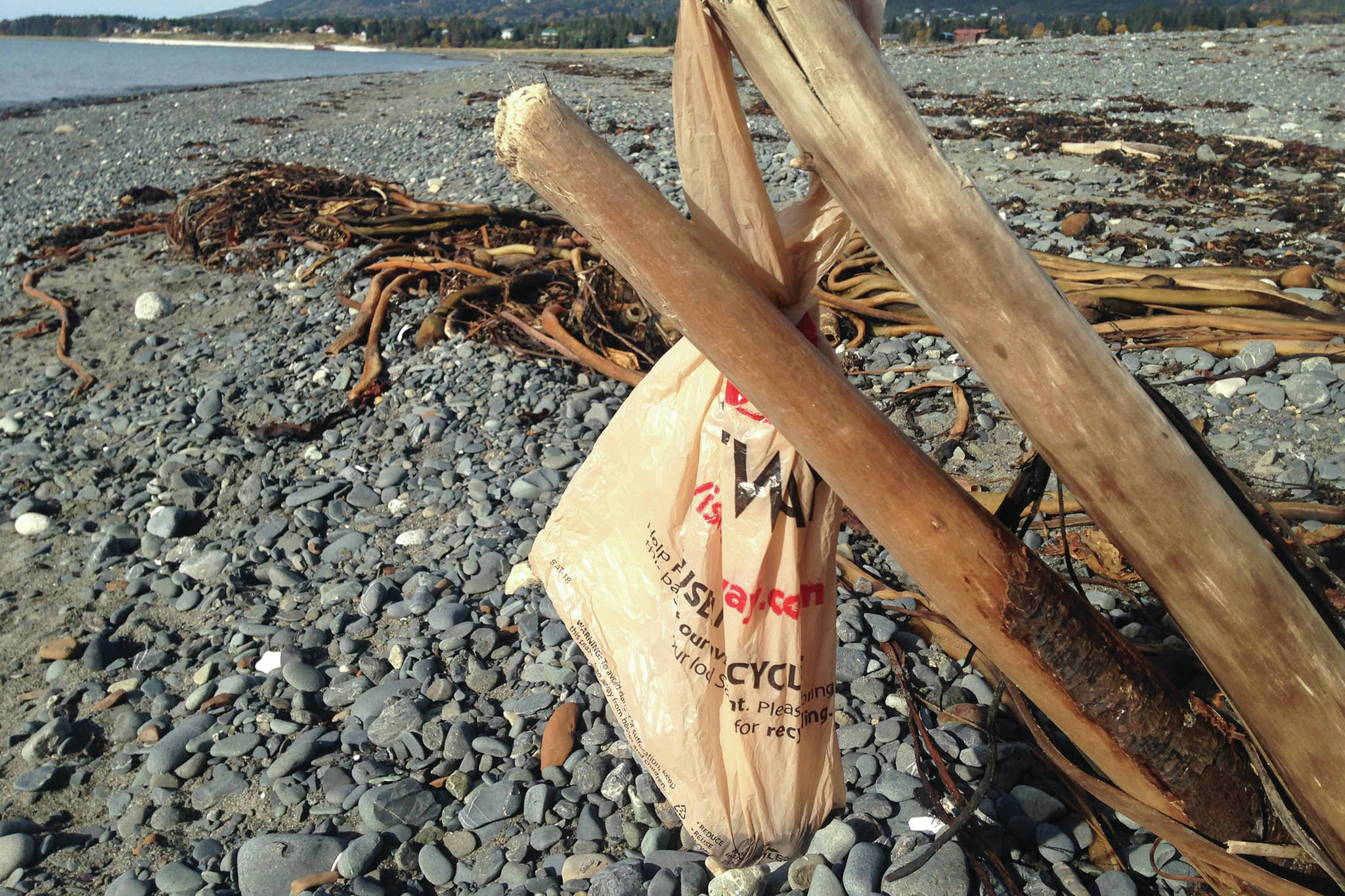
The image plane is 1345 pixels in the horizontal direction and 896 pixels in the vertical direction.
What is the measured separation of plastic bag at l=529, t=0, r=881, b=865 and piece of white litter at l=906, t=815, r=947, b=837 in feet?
0.64

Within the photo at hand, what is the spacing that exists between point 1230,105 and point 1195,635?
11.5m

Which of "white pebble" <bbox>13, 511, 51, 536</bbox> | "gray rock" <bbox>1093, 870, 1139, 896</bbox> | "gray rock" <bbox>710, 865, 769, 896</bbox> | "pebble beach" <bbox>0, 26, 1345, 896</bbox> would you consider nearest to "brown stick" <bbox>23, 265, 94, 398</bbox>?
"pebble beach" <bbox>0, 26, 1345, 896</bbox>

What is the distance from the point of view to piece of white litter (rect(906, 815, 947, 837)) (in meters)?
1.85

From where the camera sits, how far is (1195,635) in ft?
3.78

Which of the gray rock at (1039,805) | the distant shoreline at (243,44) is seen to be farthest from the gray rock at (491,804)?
the distant shoreline at (243,44)

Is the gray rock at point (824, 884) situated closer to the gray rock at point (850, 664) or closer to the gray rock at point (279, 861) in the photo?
the gray rock at point (850, 664)

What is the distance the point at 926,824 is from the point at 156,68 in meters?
44.3

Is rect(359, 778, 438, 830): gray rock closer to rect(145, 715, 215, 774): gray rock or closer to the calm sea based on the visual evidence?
rect(145, 715, 215, 774): gray rock

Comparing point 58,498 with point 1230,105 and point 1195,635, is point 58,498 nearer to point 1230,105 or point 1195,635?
point 1195,635

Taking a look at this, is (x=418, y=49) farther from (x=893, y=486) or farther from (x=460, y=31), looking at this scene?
(x=893, y=486)

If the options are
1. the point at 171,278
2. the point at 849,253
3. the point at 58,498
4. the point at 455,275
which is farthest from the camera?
the point at 171,278

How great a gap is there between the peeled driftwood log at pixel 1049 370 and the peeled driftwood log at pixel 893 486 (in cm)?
18

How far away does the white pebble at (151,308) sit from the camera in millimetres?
6133

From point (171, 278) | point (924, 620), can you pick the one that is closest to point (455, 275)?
point (171, 278)
